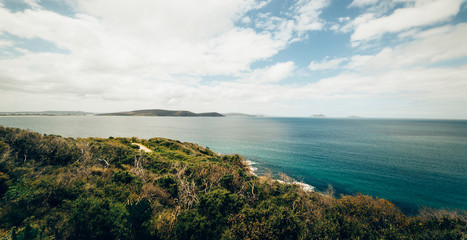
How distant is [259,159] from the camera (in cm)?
4562

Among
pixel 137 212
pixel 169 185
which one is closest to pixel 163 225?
pixel 137 212

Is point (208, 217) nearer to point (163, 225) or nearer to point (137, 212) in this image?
point (163, 225)

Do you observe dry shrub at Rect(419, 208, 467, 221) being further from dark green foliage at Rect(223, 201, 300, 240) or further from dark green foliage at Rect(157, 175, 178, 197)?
dark green foliage at Rect(157, 175, 178, 197)

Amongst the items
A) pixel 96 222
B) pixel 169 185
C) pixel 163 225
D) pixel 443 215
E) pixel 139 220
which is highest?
pixel 96 222

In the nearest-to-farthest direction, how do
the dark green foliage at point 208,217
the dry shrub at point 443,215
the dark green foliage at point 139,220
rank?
the dark green foliage at point 139,220 < the dark green foliage at point 208,217 < the dry shrub at point 443,215

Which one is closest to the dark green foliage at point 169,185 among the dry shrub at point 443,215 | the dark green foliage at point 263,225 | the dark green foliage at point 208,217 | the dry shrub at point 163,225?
the dark green foliage at point 208,217

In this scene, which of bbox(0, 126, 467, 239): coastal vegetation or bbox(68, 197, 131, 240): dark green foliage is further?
bbox(0, 126, 467, 239): coastal vegetation

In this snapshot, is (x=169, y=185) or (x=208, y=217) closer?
(x=208, y=217)

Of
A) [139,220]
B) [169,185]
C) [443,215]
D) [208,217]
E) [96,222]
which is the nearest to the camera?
[96,222]

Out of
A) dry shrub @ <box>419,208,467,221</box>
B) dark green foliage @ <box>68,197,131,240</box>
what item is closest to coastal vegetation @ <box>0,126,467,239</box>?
dark green foliage @ <box>68,197,131,240</box>

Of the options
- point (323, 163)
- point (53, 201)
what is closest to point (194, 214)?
point (53, 201)

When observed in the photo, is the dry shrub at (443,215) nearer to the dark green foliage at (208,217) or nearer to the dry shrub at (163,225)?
the dark green foliage at (208,217)

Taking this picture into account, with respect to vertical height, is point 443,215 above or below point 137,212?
below

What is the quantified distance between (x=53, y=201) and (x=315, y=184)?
32.3 m
